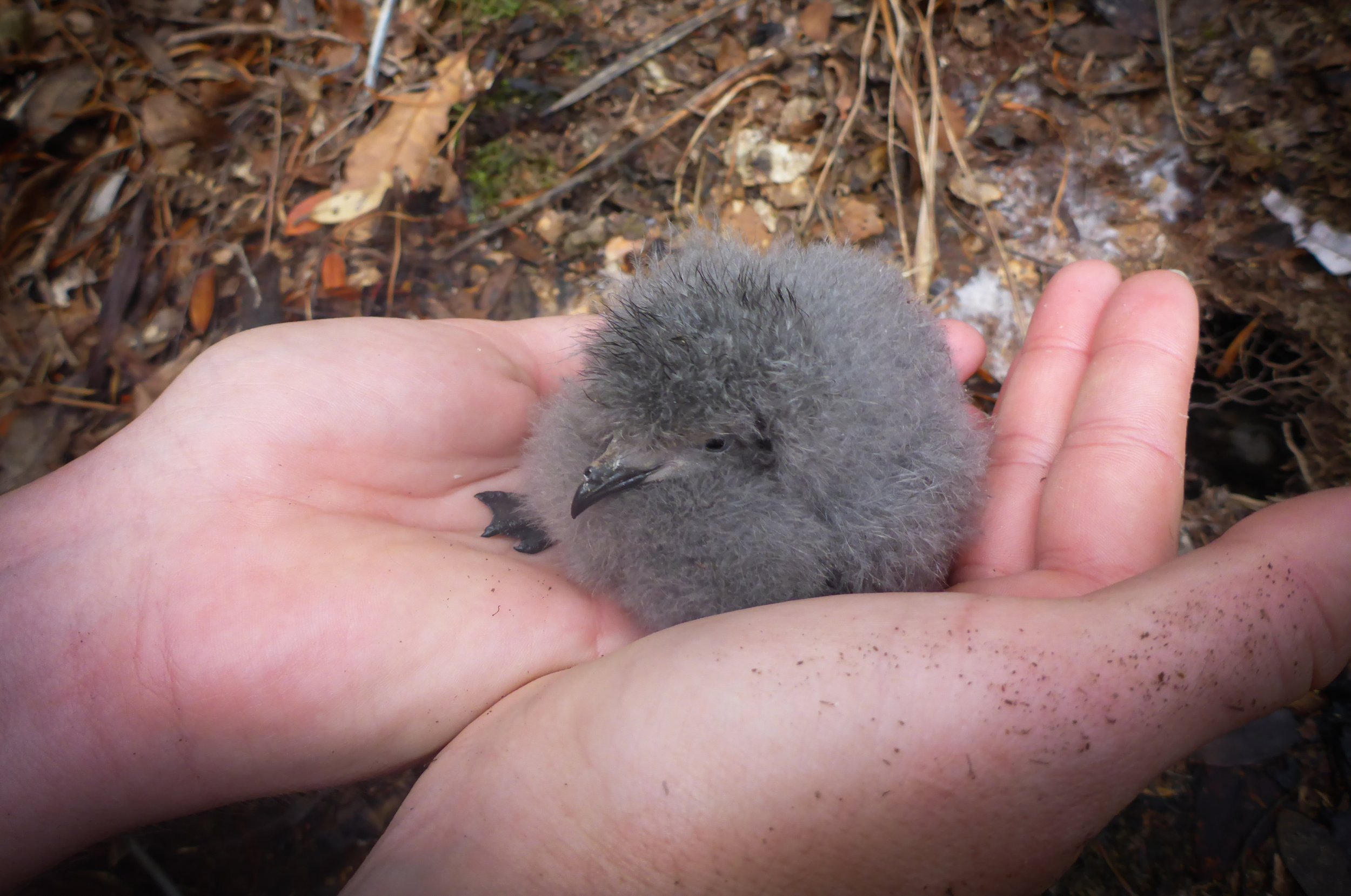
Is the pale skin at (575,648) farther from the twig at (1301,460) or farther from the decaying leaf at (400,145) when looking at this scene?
the decaying leaf at (400,145)

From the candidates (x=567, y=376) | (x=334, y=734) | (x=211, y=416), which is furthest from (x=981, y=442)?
(x=211, y=416)

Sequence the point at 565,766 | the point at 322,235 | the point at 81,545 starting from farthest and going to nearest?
1. the point at 322,235
2. the point at 81,545
3. the point at 565,766

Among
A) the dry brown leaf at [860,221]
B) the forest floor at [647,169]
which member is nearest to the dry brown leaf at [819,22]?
the forest floor at [647,169]

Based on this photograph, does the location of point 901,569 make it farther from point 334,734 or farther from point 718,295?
point 334,734

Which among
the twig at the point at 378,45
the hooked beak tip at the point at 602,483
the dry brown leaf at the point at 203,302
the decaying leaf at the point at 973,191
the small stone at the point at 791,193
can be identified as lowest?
the dry brown leaf at the point at 203,302

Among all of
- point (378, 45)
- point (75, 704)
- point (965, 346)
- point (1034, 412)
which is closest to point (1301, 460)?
point (1034, 412)

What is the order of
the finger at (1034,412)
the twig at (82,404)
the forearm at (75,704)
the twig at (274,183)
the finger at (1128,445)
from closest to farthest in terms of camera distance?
the forearm at (75,704)
the finger at (1128,445)
the finger at (1034,412)
the twig at (82,404)
the twig at (274,183)

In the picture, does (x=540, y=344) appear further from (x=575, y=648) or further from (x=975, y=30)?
(x=975, y=30)
